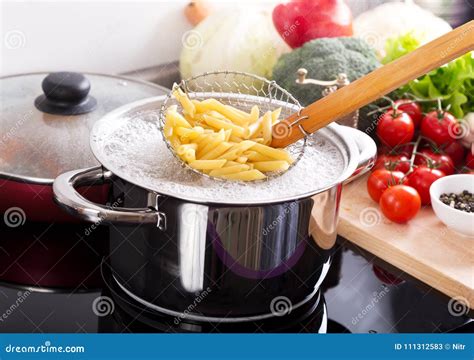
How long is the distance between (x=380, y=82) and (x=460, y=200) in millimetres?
413

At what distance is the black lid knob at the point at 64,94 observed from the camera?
1.36m

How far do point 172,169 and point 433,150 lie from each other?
69 centimetres

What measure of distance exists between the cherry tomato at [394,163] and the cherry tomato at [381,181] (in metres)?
0.04

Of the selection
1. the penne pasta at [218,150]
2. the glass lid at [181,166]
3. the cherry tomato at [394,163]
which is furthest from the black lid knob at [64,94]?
the cherry tomato at [394,163]

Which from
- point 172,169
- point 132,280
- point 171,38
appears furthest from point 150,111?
point 171,38

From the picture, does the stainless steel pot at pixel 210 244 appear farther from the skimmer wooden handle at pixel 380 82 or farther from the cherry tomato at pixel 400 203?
the cherry tomato at pixel 400 203

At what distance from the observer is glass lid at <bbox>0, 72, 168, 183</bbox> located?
127 cm

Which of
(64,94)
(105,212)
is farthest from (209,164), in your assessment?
(64,94)

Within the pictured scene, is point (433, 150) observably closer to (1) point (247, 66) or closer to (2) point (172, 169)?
(1) point (247, 66)

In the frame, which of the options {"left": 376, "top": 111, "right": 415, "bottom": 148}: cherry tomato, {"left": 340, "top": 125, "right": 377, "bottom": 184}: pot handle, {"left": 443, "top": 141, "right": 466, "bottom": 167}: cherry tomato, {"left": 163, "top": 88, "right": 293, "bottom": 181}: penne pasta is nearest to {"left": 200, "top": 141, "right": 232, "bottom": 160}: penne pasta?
{"left": 163, "top": 88, "right": 293, "bottom": 181}: penne pasta

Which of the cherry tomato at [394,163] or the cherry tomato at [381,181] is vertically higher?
the cherry tomato at [381,181]

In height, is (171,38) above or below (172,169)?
below

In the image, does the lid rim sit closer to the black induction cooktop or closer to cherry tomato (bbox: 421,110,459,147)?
the black induction cooktop

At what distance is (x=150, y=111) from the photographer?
129 centimetres
